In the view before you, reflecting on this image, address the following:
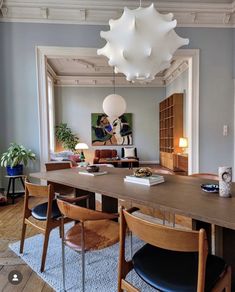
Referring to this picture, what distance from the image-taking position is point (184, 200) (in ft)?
4.86

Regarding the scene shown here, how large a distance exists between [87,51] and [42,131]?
1615 mm

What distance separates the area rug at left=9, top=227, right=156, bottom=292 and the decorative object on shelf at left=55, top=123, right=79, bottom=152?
20.4 feet

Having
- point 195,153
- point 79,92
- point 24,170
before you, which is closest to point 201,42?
point 195,153

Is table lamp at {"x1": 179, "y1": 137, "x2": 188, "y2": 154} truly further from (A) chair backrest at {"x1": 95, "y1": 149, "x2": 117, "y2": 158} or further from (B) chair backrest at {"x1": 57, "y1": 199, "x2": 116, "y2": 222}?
(B) chair backrest at {"x1": 57, "y1": 199, "x2": 116, "y2": 222}

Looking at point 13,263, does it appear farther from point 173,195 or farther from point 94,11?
point 94,11

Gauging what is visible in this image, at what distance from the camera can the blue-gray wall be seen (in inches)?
168

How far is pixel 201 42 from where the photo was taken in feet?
14.8

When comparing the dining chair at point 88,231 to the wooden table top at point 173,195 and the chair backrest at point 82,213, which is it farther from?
the wooden table top at point 173,195

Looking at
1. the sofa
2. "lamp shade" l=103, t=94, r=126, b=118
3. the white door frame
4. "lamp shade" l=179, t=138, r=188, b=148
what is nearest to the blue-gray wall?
the white door frame

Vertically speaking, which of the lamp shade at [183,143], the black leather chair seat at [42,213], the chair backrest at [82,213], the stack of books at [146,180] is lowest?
the black leather chair seat at [42,213]

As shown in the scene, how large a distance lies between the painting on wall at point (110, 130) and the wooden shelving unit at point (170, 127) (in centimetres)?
125

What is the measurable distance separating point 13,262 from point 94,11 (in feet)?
13.0

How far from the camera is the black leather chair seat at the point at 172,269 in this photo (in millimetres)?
1110

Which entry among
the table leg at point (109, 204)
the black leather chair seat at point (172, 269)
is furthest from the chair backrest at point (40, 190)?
the black leather chair seat at point (172, 269)
